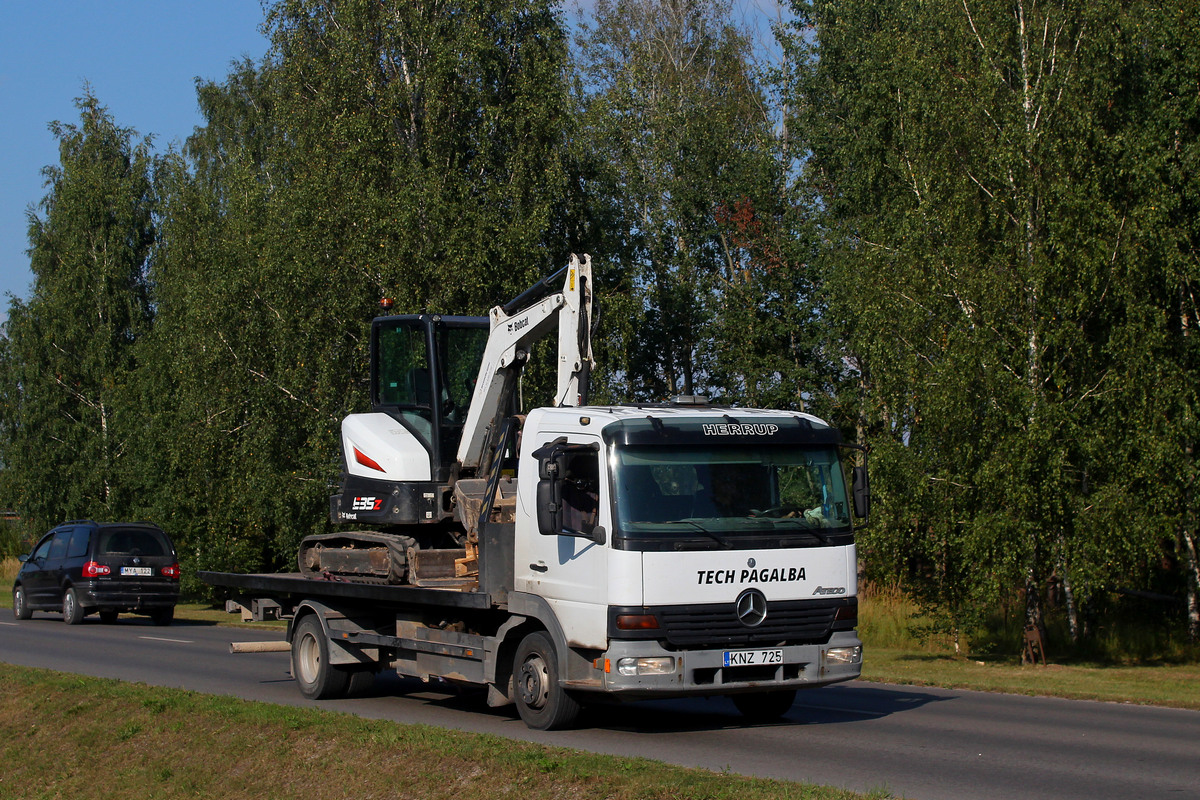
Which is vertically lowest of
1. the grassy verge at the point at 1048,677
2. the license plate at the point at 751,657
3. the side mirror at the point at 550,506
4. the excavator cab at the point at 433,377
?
the grassy verge at the point at 1048,677

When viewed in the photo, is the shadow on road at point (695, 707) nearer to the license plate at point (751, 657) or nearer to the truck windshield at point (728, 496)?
the license plate at point (751, 657)

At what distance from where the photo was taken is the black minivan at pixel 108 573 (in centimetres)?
2450

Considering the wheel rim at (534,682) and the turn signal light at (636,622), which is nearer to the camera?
the turn signal light at (636,622)

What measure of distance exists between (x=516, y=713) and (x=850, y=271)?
1339cm

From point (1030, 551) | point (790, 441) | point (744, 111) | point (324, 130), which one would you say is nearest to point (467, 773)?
point (790, 441)

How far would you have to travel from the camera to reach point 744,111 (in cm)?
4159

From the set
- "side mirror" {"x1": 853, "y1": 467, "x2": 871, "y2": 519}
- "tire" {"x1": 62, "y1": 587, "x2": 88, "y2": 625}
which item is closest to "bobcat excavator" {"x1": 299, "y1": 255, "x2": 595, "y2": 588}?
"side mirror" {"x1": 853, "y1": 467, "x2": 871, "y2": 519}

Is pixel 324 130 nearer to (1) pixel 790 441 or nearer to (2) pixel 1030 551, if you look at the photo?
(2) pixel 1030 551

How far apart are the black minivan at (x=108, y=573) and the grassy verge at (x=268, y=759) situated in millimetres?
11775

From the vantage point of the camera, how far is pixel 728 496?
10.1 meters

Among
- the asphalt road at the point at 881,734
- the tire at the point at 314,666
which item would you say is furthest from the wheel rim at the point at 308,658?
the asphalt road at the point at 881,734

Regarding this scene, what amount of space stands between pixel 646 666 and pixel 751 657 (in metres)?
0.87

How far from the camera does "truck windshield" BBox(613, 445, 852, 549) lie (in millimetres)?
9766

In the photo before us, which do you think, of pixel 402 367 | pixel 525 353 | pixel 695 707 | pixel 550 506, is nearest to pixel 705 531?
pixel 550 506
